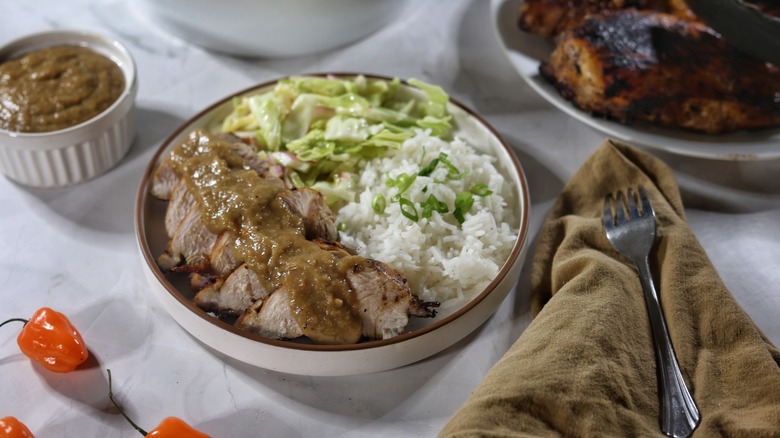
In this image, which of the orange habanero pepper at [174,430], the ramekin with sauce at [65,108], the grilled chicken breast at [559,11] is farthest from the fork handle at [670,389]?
the ramekin with sauce at [65,108]

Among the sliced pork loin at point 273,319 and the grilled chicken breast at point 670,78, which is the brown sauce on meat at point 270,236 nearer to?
the sliced pork loin at point 273,319

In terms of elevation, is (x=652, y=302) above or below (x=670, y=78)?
below

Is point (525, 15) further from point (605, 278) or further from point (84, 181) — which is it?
point (84, 181)

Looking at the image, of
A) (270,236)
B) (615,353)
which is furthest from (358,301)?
(615,353)

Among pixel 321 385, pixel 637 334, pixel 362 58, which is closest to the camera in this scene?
pixel 637 334

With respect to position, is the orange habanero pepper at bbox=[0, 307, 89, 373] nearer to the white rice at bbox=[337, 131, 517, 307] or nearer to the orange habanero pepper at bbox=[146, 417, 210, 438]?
the orange habanero pepper at bbox=[146, 417, 210, 438]

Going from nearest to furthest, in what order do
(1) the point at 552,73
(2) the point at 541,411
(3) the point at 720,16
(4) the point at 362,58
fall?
1. (2) the point at 541,411
2. (3) the point at 720,16
3. (1) the point at 552,73
4. (4) the point at 362,58

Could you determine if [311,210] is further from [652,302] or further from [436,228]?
[652,302]

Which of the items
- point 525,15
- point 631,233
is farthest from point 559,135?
point 631,233
